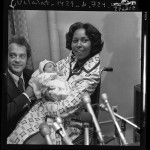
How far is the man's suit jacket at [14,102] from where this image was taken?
1.33 meters

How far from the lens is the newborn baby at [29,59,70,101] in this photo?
51.1 inches

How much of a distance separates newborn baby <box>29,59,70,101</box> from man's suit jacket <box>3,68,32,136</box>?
0.06 metres

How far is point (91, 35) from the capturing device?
133 cm

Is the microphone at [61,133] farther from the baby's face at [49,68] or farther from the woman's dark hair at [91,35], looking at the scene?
the woman's dark hair at [91,35]

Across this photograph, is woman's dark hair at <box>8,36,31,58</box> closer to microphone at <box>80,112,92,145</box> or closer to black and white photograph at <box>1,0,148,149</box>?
black and white photograph at <box>1,0,148,149</box>

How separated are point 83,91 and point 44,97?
22 centimetres

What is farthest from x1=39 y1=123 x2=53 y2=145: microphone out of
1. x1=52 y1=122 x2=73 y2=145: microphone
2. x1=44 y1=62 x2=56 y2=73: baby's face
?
x1=44 y1=62 x2=56 y2=73: baby's face

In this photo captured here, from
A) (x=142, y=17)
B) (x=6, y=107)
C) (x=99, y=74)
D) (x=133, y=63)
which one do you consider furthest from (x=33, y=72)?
(x=142, y=17)

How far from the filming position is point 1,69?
1362 millimetres

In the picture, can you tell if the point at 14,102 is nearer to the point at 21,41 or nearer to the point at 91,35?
the point at 21,41

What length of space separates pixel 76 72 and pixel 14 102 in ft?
1.28

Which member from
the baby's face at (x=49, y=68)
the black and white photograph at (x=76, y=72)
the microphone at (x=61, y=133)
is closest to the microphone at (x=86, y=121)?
the black and white photograph at (x=76, y=72)

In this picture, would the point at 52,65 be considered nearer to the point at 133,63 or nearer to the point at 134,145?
the point at 133,63

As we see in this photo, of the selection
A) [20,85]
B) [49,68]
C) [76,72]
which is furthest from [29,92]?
[76,72]
